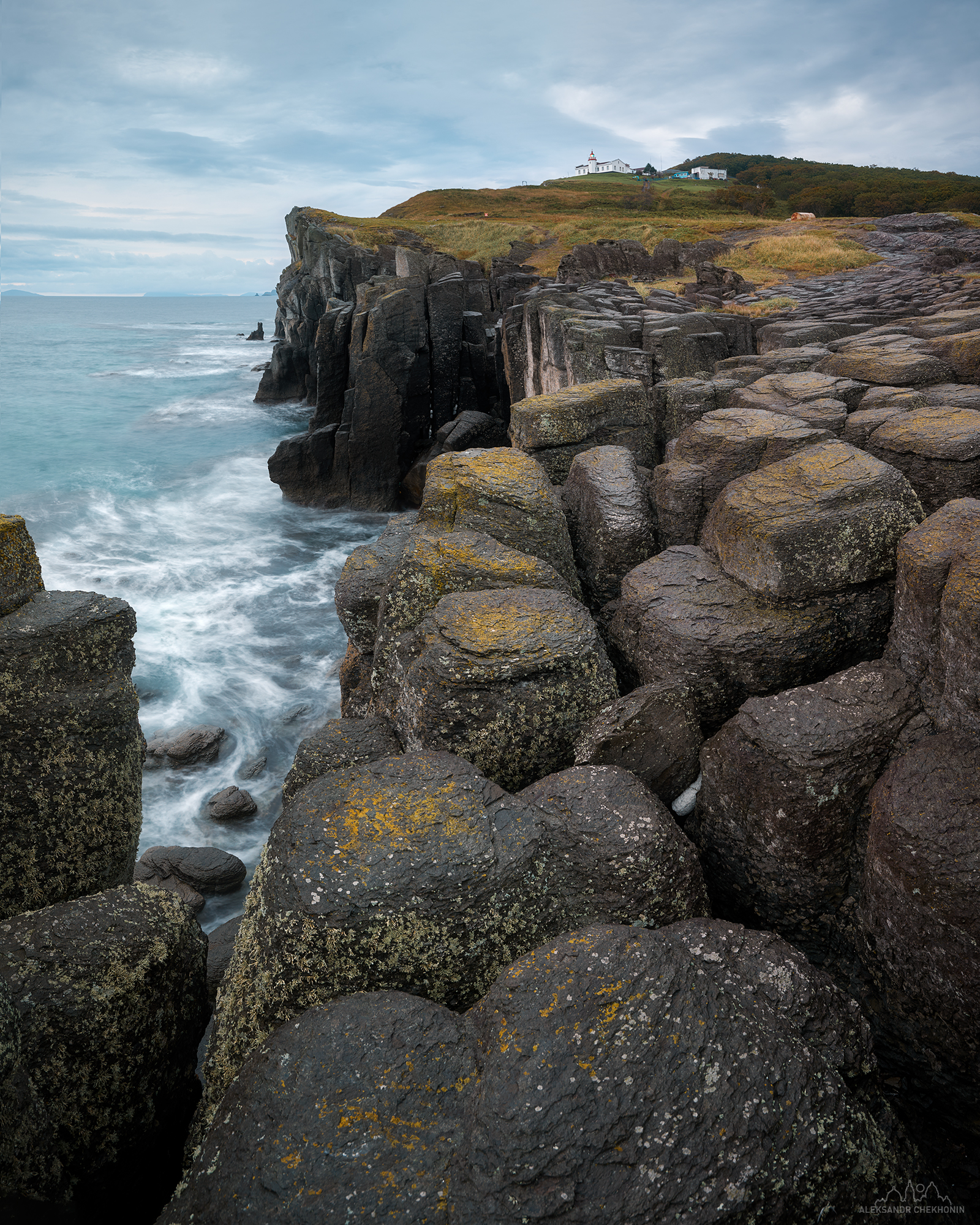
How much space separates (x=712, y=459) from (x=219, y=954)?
268 inches

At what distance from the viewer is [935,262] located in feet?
90.6

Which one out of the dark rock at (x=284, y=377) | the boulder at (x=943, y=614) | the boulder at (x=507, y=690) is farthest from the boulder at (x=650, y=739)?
the dark rock at (x=284, y=377)

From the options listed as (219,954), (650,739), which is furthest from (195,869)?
(650,739)

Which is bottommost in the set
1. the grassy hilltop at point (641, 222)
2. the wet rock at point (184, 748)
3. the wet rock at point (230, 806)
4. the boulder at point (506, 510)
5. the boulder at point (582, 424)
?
the wet rock at point (230, 806)

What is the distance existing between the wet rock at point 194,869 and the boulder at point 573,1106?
8198 millimetres

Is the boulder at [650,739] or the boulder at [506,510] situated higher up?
the boulder at [506,510]

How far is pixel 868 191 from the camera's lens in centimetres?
5806

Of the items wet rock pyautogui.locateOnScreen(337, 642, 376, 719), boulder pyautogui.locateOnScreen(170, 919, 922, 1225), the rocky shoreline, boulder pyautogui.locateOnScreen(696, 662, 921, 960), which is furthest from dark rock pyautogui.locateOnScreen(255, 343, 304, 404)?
boulder pyautogui.locateOnScreen(170, 919, 922, 1225)

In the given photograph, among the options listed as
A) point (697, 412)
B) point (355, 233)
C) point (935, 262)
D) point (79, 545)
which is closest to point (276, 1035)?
point (697, 412)

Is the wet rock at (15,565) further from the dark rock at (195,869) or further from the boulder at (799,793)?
the dark rock at (195,869)

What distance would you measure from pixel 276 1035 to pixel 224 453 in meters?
41.6

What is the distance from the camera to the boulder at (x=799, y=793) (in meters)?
3.73

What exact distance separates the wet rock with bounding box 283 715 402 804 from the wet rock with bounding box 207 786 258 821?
783 cm

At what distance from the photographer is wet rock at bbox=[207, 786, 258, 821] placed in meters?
12.1
